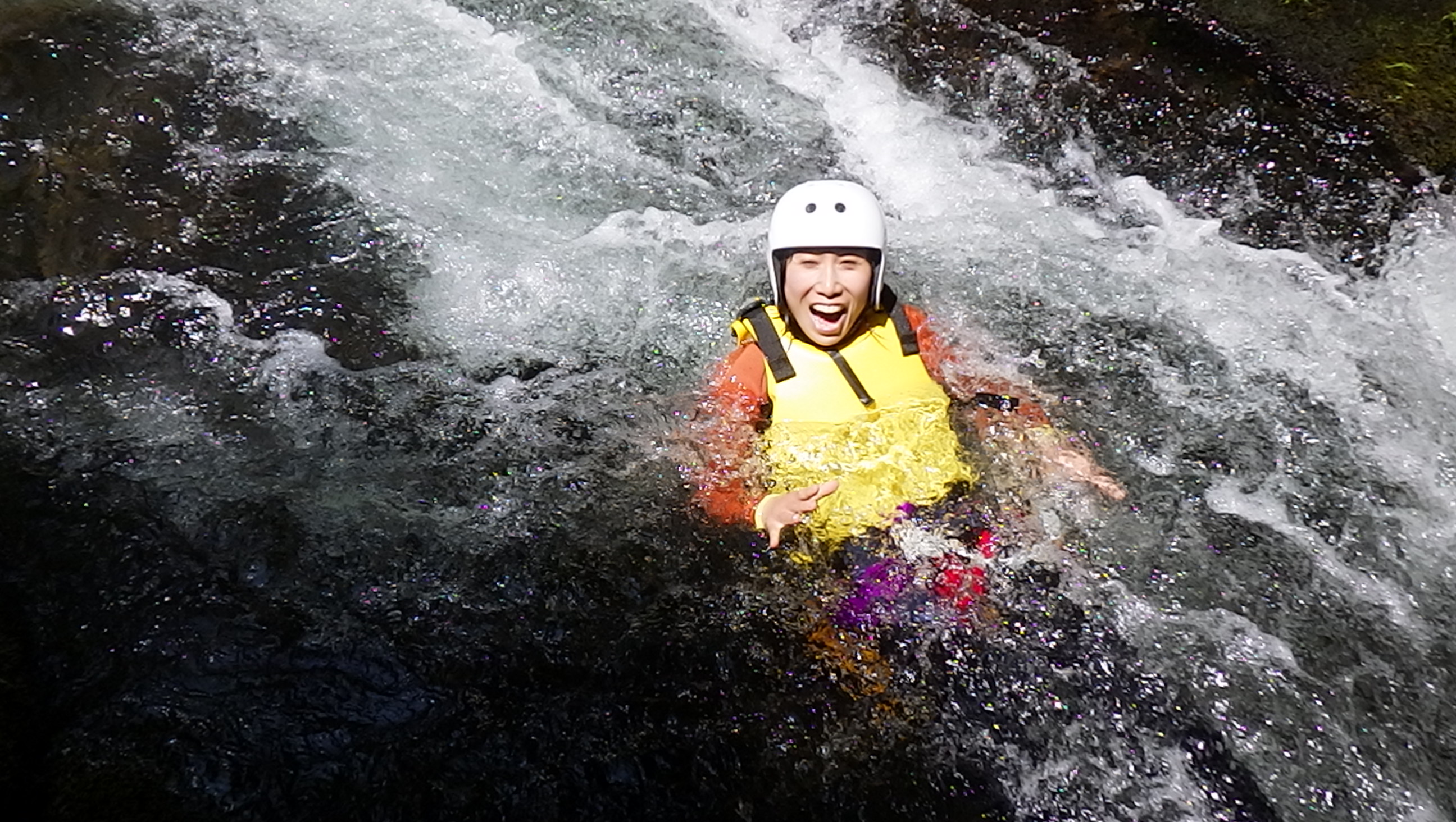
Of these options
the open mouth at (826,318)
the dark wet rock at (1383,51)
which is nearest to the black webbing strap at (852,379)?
the open mouth at (826,318)

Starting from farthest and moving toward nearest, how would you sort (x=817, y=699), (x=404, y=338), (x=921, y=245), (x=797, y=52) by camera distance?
(x=797, y=52) → (x=921, y=245) → (x=404, y=338) → (x=817, y=699)

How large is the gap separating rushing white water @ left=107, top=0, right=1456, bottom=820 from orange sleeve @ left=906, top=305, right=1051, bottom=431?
0.23m

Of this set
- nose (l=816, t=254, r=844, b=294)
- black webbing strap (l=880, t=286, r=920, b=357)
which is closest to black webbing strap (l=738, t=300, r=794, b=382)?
nose (l=816, t=254, r=844, b=294)

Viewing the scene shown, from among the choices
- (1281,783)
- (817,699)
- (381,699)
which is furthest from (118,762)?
(1281,783)

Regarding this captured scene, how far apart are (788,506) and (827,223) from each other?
1.16 metres

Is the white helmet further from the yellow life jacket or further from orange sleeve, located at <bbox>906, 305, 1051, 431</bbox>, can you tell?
orange sleeve, located at <bbox>906, 305, 1051, 431</bbox>

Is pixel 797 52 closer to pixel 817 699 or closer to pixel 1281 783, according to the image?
pixel 817 699

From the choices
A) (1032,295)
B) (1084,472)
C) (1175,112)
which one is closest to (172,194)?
(1032,295)

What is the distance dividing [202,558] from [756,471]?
2.06 meters

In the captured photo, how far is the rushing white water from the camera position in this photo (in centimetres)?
343

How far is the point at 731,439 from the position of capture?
4.26m

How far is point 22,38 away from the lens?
5.99m

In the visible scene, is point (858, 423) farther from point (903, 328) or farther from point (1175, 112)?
point (1175, 112)

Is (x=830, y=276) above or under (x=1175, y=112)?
under
